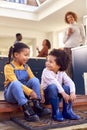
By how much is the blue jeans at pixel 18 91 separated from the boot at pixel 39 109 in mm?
63

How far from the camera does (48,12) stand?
253 inches

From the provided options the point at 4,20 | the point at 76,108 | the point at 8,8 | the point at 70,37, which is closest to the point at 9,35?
the point at 4,20

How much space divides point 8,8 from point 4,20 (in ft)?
1.95

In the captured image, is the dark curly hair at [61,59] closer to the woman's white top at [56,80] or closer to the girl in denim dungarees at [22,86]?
the woman's white top at [56,80]

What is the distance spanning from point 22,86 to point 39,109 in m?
0.28

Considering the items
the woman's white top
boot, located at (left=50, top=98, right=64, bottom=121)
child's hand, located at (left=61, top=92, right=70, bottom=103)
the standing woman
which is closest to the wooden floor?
boot, located at (left=50, top=98, right=64, bottom=121)

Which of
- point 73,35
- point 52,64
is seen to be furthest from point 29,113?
point 73,35

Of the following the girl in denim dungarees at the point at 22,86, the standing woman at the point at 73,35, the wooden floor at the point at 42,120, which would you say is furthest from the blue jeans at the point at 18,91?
the standing woman at the point at 73,35

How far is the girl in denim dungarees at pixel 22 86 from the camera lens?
203 cm

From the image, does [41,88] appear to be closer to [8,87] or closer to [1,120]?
[8,87]

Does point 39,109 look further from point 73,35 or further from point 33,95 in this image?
point 73,35

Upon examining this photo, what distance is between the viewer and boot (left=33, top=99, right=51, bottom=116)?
7.09 feet

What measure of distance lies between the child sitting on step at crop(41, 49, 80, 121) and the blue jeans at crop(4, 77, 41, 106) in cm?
10

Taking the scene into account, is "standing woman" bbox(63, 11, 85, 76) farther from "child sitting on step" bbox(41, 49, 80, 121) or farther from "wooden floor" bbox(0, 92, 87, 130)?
"child sitting on step" bbox(41, 49, 80, 121)
